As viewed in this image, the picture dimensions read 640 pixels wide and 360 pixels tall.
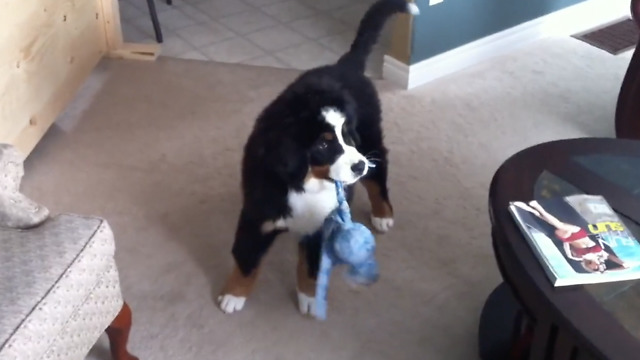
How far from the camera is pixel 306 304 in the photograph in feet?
6.08

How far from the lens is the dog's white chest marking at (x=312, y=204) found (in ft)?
5.32

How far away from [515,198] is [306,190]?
16.8 inches

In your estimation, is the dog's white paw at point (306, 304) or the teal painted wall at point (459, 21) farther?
the teal painted wall at point (459, 21)

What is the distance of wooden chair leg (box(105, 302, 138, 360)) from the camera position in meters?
1.59

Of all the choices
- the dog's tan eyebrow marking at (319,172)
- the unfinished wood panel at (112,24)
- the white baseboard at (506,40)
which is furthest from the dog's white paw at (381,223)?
the unfinished wood panel at (112,24)

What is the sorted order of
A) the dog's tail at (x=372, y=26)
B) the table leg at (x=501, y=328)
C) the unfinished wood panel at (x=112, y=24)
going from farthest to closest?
the unfinished wood panel at (x=112, y=24) < the dog's tail at (x=372, y=26) < the table leg at (x=501, y=328)

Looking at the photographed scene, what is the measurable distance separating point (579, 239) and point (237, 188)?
3.85 feet

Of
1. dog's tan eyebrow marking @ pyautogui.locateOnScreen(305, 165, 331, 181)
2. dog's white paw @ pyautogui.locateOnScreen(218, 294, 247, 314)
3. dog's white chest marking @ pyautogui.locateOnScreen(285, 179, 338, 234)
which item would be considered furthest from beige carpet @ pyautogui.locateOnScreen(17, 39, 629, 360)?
dog's tan eyebrow marking @ pyautogui.locateOnScreen(305, 165, 331, 181)

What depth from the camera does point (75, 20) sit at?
8.61ft

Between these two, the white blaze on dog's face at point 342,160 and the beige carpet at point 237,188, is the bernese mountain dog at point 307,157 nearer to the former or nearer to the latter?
the white blaze on dog's face at point 342,160

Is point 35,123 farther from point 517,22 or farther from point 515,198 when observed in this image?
point 517,22

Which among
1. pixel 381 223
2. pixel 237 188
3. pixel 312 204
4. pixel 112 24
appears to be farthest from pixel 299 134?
pixel 112 24

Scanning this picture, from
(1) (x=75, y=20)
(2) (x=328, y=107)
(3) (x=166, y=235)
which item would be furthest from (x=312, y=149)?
(1) (x=75, y=20)

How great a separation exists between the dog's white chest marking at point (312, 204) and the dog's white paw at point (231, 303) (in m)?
0.27
